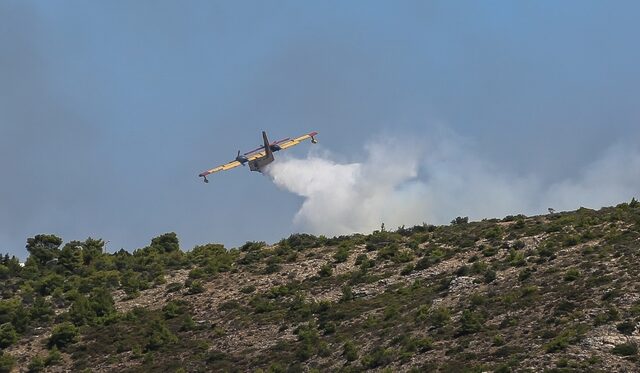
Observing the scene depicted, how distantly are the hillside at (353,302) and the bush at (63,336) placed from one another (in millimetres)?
153

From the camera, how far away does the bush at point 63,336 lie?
85.2m

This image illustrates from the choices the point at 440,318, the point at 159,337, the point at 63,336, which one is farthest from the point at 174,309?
the point at 440,318

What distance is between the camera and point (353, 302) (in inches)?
3295

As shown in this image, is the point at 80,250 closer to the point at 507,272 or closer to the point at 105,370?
the point at 105,370

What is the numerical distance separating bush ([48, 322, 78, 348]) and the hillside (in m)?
0.15

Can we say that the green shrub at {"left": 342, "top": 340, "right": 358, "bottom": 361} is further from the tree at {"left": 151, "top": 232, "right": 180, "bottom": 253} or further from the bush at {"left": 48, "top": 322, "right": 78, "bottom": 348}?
the tree at {"left": 151, "top": 232, "right": 180, "bottom": 253}

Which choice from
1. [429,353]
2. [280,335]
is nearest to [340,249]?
[280,335]

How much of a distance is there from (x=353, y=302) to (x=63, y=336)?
22307mm

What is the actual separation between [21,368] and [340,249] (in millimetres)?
30672

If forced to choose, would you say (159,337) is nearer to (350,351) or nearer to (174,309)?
(174,309)

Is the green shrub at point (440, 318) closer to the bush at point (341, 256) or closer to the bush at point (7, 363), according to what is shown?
the bush at point (341, 256)

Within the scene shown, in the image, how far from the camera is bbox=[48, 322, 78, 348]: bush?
85250 mm

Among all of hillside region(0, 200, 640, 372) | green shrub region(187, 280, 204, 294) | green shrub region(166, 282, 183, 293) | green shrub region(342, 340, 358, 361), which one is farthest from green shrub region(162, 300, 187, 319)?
green shrub region(342, 340, 358, 361)

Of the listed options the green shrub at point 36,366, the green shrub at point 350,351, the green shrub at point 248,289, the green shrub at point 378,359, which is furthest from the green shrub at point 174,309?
the green shrub at point 378,359
